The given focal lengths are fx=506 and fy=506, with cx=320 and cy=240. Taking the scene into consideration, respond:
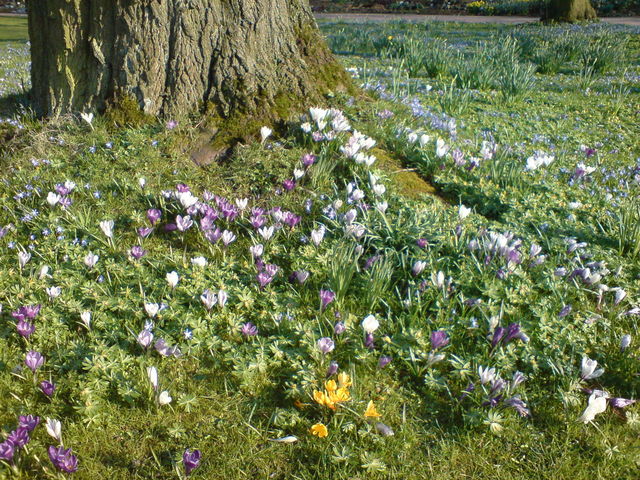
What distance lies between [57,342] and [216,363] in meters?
0.78

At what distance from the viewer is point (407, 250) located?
118 inches

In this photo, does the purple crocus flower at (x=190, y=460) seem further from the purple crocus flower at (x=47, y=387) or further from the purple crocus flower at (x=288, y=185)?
the purple crocus flower at (x=288, y=185)

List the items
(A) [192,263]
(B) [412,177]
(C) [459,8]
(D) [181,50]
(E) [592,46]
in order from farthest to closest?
1. (C) [459,8]
2. (E) [592,46]
3. (B) [412,177]
4. (D) [181,50]
5. (A) [192,263]

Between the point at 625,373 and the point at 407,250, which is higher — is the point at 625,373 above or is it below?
below

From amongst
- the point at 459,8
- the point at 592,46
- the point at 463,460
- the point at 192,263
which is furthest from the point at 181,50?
the point at 459,8

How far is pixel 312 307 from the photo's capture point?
285 centimetres

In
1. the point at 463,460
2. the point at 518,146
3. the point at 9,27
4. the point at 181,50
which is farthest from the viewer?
the point at 9,27

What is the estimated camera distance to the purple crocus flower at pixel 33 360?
7.43ft

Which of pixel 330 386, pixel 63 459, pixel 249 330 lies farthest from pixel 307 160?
pixel 63 459

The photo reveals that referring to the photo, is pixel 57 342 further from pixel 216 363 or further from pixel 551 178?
pixel 551 178

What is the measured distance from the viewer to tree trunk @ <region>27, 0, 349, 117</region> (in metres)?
3.79

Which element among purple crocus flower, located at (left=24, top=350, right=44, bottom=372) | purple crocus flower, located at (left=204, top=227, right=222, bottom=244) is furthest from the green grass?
purple crocus flower, located at (left=24, top=350, right=44, bottom=372)

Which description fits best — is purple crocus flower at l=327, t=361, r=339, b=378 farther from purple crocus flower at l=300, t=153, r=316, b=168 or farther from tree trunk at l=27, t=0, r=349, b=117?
tree trunk at l=27, t=0, r=349, b=117

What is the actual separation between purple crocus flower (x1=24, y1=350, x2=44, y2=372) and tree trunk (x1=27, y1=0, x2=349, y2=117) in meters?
2.28
